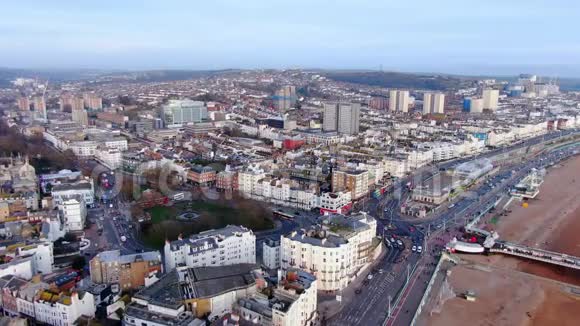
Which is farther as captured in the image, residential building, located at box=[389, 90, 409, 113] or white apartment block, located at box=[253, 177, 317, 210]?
residential building, located at box=[389, 90, 409, 113]

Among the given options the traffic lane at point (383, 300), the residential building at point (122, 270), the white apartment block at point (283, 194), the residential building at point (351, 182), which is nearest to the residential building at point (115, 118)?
the white apartment block at point (283, 194)

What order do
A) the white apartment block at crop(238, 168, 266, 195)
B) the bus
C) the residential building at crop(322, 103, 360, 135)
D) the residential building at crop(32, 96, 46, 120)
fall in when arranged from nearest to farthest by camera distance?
the bus < the white apartment block at crop(238, 168, 266, 195) < the residential building at crop(322, 103, 360, 135) < the residential building at crop(32, 96, 46, 120)

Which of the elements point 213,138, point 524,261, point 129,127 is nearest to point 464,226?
point 524,261

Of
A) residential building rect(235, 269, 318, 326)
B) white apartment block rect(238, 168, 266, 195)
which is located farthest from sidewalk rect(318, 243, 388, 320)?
white apartment block rect(238, 168, 266, 195)

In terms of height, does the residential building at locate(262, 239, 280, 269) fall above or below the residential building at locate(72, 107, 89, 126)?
below

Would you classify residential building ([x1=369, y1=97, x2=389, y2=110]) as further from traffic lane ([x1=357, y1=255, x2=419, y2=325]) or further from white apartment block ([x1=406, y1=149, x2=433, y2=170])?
traffic lane ([x1=357, y1=255, x2=419, y2=325])

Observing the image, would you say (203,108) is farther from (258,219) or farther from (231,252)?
(231,252)

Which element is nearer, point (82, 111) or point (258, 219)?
point (258, 219)

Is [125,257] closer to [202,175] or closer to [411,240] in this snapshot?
[411,240]
